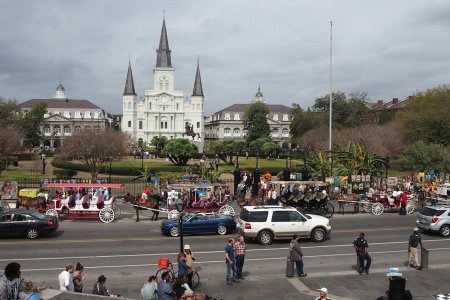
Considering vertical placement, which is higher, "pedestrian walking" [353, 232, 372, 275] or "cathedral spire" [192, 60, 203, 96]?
"cathedral spire" [192, 60, 203, 96]

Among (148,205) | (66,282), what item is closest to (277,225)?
(148,205)

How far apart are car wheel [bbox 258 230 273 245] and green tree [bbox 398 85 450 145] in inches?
1843

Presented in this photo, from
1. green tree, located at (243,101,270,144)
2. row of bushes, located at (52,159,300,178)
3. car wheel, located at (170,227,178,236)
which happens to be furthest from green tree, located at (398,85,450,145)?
green tree, located at (243,101,270,144)

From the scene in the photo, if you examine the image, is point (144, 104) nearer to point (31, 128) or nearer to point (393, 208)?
point (31, 128)

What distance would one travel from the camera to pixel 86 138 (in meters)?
50.0

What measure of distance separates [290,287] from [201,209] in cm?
1131

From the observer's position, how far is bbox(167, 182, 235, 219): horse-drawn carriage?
81.0 feet

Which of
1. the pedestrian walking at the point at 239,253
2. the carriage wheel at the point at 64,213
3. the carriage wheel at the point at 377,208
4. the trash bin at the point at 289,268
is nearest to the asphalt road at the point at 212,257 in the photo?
the trash bin at the point at 289,268

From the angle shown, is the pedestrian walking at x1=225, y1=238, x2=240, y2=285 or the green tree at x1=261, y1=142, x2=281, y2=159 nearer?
the pedestrian walking at x1=225, y1=238, x2=240, y2=285

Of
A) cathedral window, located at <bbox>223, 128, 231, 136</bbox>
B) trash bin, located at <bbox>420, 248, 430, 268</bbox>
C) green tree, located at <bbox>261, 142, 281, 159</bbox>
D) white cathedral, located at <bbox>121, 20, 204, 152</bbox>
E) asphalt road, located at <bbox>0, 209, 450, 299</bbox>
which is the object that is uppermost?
white cathedral, located at <bbox>121, 20, 204, 152</bbox>

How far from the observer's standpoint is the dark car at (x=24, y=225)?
19.9 meters

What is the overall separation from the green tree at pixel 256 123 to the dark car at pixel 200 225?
89377 millimetres

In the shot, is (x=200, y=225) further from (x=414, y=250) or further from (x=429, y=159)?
(x=429, y=159)

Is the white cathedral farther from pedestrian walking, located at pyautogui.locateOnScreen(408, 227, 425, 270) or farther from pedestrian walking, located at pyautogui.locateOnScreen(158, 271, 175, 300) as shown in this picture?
pedestrian walking, located at pyautogui.locateOnScreen(158, 271, 175, 300)
